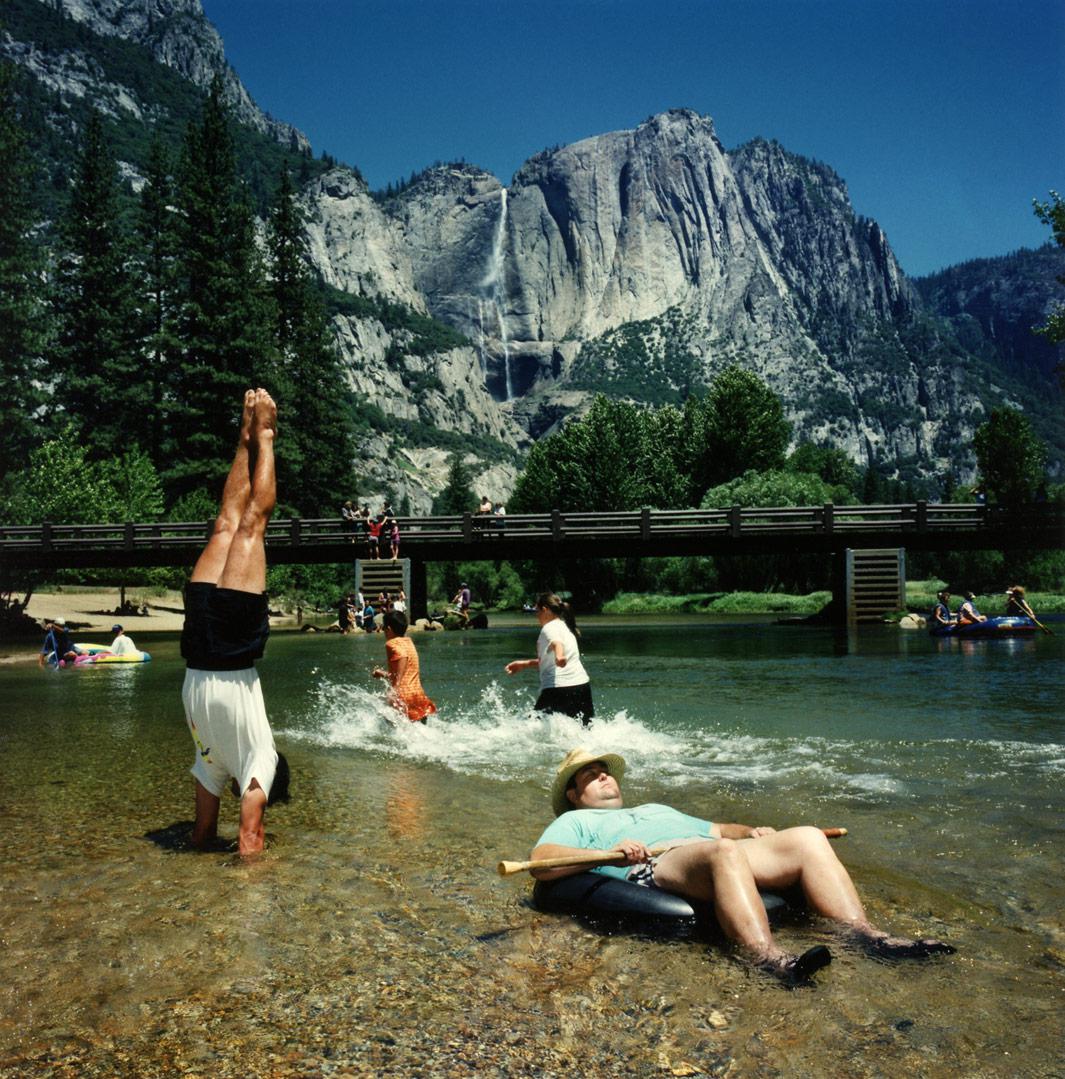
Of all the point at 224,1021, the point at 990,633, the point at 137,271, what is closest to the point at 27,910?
the point at 224,1021

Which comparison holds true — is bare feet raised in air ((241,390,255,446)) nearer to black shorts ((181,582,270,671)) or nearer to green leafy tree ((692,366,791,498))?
black shorts ((181,582,270,671))

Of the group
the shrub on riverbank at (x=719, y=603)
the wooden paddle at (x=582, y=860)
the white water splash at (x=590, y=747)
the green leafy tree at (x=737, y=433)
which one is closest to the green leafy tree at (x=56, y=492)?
the shrub on riverbank at (x=719, y=603)

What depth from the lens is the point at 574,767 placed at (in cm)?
604

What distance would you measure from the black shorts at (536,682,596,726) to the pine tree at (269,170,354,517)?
63286mm

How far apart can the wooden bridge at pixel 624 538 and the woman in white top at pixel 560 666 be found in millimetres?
29416

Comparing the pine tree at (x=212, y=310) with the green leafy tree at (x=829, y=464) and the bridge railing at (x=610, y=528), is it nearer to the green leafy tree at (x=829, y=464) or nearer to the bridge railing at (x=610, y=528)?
the bridge railing at (x=610, y=528)

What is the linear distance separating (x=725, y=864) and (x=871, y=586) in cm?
3787

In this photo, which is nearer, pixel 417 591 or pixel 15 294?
pixel 417 591

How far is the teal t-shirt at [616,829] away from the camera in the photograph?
5633 mm

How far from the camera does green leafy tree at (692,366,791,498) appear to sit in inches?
3310

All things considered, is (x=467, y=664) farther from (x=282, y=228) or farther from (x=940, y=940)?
(x=282, y=228)

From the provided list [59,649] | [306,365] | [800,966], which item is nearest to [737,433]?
[306,365]

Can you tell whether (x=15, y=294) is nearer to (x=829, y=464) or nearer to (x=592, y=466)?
(x=592, y=466)

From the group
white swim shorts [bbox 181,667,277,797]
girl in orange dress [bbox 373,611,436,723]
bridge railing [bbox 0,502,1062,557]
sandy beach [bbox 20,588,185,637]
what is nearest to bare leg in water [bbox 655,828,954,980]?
white swim shorts [bbox 181,667,277,797]
